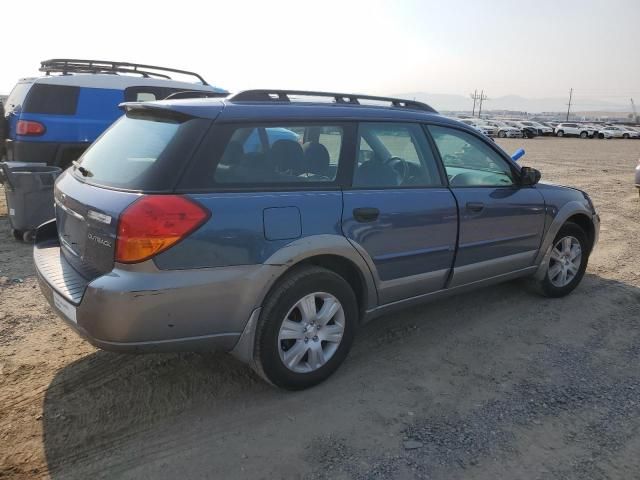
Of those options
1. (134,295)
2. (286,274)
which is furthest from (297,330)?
(134,295)

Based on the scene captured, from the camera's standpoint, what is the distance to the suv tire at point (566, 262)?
4848 millimetres

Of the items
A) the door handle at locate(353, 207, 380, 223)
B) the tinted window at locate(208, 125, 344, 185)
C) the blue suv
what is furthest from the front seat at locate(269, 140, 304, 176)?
the blue suv

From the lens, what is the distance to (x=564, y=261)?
4.92m

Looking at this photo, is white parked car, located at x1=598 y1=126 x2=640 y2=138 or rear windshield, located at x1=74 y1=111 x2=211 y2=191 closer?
rear windshield, located at x1=74 y1=111 x2=211 y2=191

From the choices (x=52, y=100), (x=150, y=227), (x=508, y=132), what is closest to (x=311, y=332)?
(x=150, y=227)

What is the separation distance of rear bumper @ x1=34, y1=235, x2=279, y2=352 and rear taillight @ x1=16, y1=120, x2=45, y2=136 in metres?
4.95

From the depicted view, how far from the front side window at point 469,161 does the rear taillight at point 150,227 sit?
6.77 feet

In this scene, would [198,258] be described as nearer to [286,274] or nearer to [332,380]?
[286,274]

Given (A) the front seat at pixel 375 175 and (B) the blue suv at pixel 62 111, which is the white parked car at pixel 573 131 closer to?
(B) the blue suv at pixel 62 111

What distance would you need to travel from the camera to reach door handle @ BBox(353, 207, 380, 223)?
324 centimetres

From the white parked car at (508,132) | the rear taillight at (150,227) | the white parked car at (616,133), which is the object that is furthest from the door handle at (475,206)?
the white parked car at (616,133)

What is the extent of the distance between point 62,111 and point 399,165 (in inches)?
219

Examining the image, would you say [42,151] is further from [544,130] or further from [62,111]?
[544,130]

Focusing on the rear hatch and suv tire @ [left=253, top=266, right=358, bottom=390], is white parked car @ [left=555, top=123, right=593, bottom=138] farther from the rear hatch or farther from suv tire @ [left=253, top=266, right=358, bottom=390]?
the rear hatch
